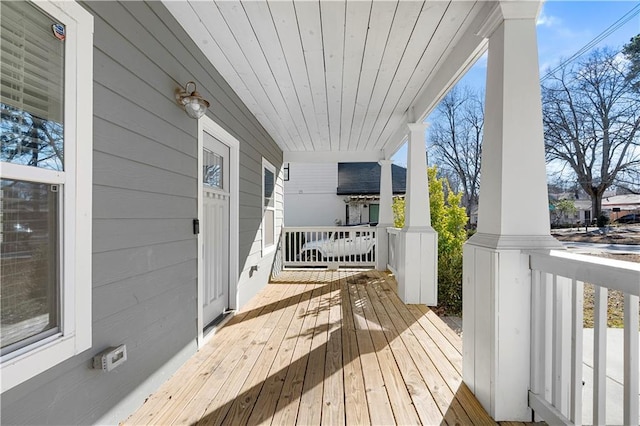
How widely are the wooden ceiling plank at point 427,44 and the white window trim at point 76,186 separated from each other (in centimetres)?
202

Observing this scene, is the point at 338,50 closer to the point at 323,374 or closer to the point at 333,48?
the point at 333,48

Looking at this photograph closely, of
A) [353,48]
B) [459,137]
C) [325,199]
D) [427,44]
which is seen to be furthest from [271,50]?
[325,199]

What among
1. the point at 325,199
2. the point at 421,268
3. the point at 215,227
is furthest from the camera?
the point at 325,199

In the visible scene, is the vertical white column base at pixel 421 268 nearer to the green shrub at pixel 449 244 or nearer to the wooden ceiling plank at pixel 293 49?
the green shrub at pixel 449 244

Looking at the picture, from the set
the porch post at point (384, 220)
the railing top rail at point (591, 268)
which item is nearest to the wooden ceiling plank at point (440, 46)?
the railing top rail at point (591, 268)

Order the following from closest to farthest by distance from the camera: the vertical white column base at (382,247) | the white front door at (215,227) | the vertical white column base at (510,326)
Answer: the vertical white column base at (510,326) < the white front door at (215,227) < the vertical white column base at (382,247)

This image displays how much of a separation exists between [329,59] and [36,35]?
2047mm

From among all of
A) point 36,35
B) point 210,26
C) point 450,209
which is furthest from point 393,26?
point 450,209

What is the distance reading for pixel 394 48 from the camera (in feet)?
8.30

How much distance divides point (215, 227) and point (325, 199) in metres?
9.18

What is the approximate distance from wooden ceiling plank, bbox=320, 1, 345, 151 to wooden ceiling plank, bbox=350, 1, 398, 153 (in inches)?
8.5

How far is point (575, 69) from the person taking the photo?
1735 millimetres

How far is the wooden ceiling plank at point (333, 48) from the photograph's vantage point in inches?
81.6

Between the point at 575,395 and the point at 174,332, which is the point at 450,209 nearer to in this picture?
the point at 575,395
